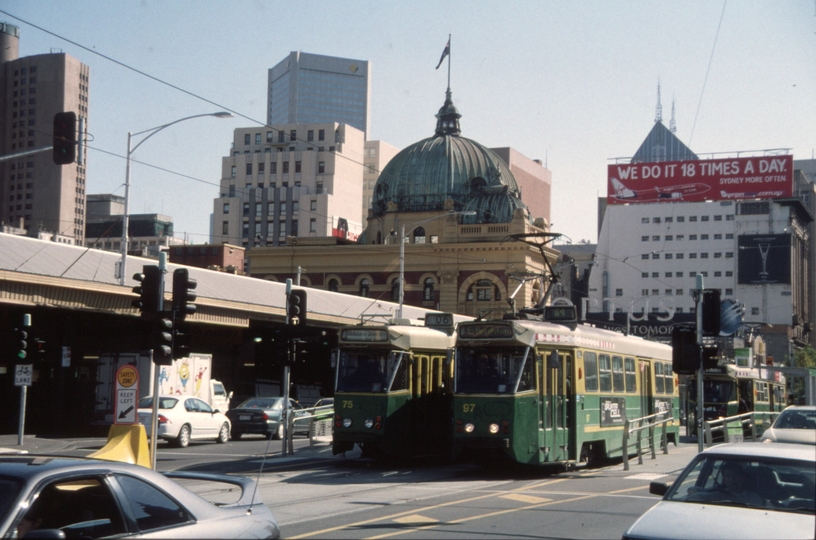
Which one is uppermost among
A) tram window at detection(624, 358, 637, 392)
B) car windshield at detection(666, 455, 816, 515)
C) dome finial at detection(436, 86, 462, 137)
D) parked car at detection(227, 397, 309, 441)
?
dome finial at detection(436, 86, 462, 137)

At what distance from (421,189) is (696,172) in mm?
49673

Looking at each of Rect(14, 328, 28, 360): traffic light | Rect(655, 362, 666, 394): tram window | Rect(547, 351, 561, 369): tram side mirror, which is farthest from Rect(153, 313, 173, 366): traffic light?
Rect(655, 362, 666, 394): tram window

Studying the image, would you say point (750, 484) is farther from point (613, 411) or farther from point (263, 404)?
point (263, 404)

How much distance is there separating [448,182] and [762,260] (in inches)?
2257

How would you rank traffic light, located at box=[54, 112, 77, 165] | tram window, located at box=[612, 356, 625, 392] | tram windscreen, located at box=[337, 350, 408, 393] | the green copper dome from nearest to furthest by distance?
traffic light, located at box=[54, 112, 77, 165]
tram windscreen, located at box=[337, 350, 408, 393]
tram window, located at box=[612, 356, 625, 392]
the green copper dome

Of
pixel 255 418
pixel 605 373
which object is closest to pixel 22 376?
pixel 255 418

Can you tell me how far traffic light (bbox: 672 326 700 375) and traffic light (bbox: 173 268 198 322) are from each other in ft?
28.9

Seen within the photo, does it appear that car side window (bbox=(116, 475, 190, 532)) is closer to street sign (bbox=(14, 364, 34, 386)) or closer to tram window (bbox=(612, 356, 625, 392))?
tram window (bbox=(612, 356, 625, 392))

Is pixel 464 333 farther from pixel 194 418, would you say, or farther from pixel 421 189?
pixel 421 189

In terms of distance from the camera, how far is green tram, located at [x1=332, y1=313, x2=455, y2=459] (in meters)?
21.0

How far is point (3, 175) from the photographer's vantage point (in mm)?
182750

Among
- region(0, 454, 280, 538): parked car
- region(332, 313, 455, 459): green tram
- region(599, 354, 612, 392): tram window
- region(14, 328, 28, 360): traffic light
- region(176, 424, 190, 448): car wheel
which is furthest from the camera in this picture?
region(176, 424, 190, 448): car wheel

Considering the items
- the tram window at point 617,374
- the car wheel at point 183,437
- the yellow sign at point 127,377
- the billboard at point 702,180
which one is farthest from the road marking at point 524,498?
the billboard at point 702,180

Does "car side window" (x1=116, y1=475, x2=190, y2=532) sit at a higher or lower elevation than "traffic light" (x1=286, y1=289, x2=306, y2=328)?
lower
